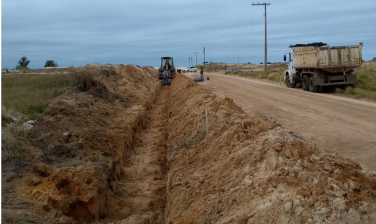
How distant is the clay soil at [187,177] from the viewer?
4961 millimetres

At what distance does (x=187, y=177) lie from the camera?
7.72 meters

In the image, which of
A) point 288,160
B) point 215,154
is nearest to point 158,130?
point 215,154

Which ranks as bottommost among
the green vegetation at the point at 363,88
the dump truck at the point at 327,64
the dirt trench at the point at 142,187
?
the dirt trench at the point at 142,187

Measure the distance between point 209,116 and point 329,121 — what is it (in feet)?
14.6

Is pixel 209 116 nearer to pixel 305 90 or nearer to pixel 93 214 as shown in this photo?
pixel 93 214

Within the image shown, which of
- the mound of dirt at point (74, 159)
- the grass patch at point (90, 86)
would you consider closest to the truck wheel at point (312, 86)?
the grass patch at point (90, 86)

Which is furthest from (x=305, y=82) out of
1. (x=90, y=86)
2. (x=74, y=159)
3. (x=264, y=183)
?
→ (x=264, y=183)

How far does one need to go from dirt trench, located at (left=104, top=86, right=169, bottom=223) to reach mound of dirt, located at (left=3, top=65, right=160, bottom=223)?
198 millimetres

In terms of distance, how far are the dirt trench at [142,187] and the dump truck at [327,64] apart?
12.8 meters

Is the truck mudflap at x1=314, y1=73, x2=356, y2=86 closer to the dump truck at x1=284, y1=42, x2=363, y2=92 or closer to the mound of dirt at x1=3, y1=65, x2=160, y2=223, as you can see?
the dump truck at x1=284, y1=42, x2=363, y2=92

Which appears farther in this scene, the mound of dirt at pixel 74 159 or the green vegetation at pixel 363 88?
the green vegetation at pixel 363 88

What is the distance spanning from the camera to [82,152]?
9.30 meters

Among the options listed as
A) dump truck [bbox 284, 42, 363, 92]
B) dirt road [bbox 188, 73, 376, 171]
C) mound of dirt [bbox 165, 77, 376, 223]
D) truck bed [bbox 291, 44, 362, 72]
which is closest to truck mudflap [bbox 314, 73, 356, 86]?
dump truck [bbox 284, 42, 363, 92]

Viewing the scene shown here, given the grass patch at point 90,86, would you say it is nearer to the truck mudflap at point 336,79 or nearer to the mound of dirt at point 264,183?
the mound of dirt at point 264,183
